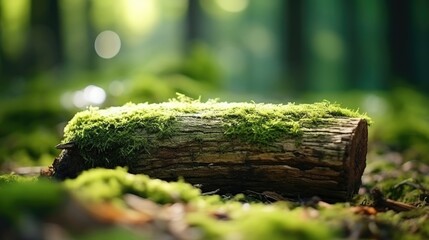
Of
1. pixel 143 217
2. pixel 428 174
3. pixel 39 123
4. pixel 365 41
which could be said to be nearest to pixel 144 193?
pixel 143 217

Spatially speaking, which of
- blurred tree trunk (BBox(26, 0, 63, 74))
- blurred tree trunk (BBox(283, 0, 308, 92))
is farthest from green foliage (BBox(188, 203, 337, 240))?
blurred tree trunk (BBox(26, 0, 63, 74))

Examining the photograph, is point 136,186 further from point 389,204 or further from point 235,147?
point 389,204

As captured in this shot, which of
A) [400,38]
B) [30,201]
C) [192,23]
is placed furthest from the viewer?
[192,23]

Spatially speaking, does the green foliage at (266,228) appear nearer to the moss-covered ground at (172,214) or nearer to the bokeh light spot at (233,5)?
the moss-covered ground at (172,214)

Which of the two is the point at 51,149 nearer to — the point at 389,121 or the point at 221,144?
the point at 221,144

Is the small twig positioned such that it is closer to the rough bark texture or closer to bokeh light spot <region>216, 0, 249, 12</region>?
the rough bark texture

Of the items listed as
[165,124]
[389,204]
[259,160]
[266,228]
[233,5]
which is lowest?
[266,228]

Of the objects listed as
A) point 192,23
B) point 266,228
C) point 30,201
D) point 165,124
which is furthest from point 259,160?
point 192,23

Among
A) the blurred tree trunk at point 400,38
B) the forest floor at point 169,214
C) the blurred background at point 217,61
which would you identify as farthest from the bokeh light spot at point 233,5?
the forest floor at point 169,214
